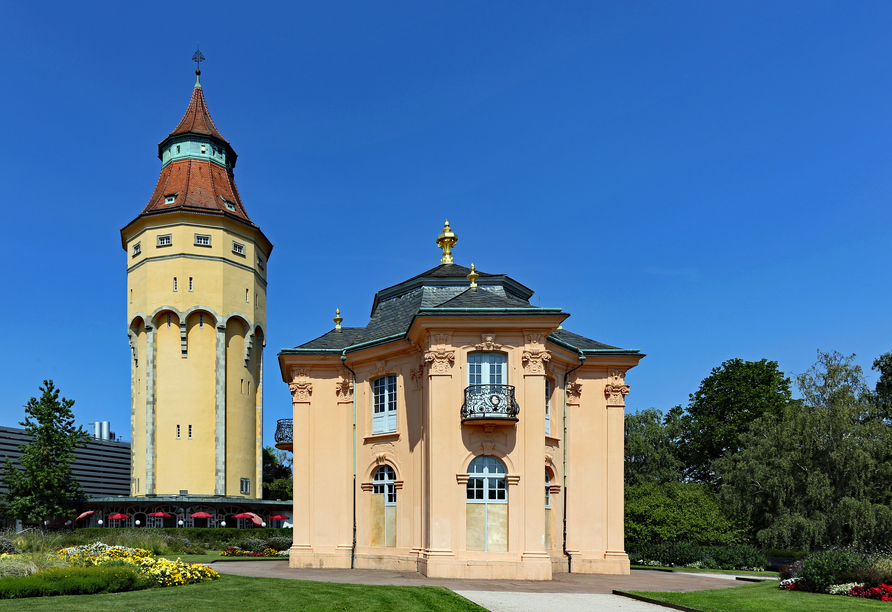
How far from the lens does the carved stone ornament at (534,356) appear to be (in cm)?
2367

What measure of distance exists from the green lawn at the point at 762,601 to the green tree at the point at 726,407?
1274 inches

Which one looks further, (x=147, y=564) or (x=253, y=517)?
(x=253, y=517)

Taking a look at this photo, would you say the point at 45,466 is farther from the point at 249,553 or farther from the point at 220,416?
the point at 249,553

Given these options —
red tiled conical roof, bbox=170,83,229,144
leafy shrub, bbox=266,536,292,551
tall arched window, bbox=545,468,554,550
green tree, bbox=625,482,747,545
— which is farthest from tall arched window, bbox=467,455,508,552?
red tiled conical roof, bbox=170,83,229,144

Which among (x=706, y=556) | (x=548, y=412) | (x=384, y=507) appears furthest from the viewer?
(x=706, y=556)

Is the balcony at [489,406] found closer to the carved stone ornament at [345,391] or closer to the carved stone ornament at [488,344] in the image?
the carved stone ornament at [488,344]

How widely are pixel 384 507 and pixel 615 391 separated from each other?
917cm

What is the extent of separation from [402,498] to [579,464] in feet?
21.2

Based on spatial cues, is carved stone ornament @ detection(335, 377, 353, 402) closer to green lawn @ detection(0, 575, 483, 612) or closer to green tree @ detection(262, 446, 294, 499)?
green lawn @ detection(0, 575, 483, 612)

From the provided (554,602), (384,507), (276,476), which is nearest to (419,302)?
(384,507)

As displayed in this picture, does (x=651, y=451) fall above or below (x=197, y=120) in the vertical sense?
below

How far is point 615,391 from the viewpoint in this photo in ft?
92.9

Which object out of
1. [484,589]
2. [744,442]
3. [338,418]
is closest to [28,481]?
[338,418]

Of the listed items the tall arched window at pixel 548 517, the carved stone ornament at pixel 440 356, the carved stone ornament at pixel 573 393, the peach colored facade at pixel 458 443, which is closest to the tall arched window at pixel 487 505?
the peach colored facade at pixel 458 443
